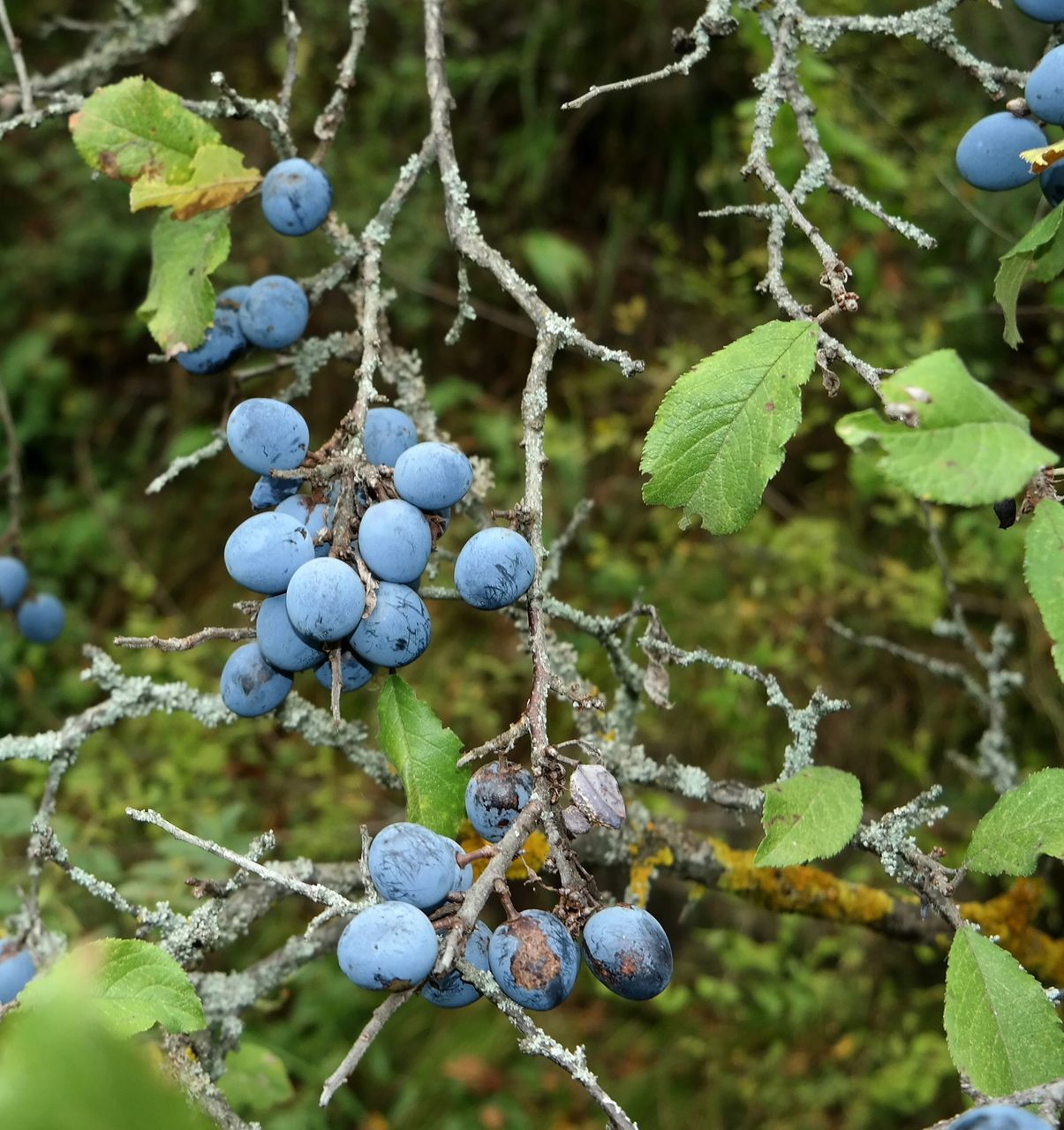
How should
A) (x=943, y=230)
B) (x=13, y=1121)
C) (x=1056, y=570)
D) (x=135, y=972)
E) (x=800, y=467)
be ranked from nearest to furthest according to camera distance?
1. (x=13, y=1121)
2. (x=1056, y=570)
3. (x=135, y=972)
4. (x=943, y=230)
5. (x=800, y=467)

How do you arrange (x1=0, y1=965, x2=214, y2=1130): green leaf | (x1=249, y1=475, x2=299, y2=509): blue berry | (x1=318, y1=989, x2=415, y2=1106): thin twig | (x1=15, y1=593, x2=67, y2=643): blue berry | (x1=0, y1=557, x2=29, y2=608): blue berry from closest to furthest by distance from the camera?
(x1=0, y1=965, x2=214, y2=1130): green leaf
(x1=318, y1=989, x2=415, y2=1106): thin twig
(x1=249, y1=475, x2=299, y2=509): blue berry
(x1=0, y1=557, x2=29, y2=608): blue berry
(x1=15, y1=593, x2=67, y2=643): blue berry

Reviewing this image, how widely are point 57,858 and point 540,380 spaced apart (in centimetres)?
71

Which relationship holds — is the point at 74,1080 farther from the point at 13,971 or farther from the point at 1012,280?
the point at 1012,280

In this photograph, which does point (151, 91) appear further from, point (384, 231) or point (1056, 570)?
point (1056, 570)

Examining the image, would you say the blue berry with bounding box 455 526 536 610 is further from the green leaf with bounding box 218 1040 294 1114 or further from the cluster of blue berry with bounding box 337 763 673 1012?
the green leaf with bounding box 218 1040 294 1114

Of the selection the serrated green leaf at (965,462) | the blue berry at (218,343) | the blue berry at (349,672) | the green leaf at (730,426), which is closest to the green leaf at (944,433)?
the serrated green leaf at (965,462)

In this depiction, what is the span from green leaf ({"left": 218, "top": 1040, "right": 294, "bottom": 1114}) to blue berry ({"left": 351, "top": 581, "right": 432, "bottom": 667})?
842 millimetres

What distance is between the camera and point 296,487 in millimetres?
1053

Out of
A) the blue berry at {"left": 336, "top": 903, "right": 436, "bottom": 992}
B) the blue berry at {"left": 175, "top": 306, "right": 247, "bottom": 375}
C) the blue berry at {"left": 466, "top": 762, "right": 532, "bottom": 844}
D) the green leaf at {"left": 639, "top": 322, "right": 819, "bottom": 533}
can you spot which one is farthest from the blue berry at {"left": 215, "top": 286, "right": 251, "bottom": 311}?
the blue berry at {"left": 336, "top": 903, "right": 436, "bottom": 992}

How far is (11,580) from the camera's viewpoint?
7.11ft

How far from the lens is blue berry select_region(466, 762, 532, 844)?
0.85 m

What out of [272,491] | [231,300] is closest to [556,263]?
[231,300]

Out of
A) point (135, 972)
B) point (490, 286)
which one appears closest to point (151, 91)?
point (135, 972)

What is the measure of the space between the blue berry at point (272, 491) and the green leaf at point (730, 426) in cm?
35
